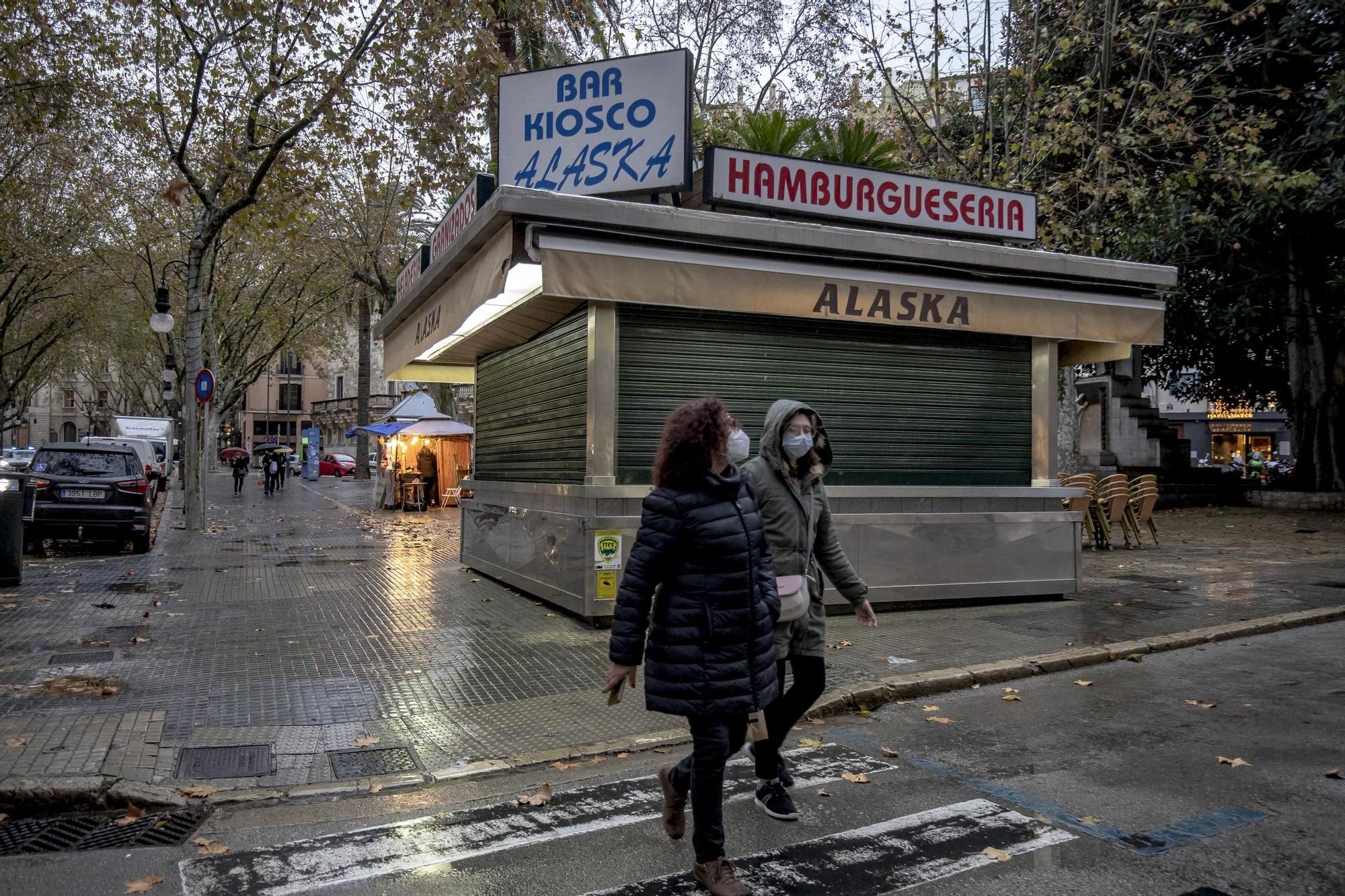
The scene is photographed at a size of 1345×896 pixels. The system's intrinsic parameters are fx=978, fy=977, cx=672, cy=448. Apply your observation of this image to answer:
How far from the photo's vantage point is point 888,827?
13.9ft

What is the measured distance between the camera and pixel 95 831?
4.30m

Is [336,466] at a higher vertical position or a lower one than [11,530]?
higher

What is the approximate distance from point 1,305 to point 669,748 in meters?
42.1

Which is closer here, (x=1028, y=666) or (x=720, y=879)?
(x=720, y=879)

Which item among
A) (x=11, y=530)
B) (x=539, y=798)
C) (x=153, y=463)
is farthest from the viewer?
(x=153, y=463)

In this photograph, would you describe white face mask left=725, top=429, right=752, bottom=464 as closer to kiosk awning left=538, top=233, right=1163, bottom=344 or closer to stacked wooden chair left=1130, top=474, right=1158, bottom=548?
kiosk awning left=538, top=233, right=1163, bottom=344

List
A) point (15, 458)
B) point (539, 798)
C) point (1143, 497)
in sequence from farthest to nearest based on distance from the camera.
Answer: point (15, 458) → point (1143, 497) → point (539, 798)

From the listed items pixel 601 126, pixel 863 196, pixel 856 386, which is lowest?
pixel 856 386

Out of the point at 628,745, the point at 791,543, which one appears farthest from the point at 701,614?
the point at 628,745

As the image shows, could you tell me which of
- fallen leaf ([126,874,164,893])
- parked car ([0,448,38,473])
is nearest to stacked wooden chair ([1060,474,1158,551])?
fallen leaf ([126,874,164,893])

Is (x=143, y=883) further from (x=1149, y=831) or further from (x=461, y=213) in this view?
(x=461, y=213)

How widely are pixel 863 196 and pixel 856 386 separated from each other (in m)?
1.88

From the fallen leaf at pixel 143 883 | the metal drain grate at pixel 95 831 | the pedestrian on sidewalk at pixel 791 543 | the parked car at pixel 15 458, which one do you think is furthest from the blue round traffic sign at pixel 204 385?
the pedestrian on sidewalk at pixel 791 543

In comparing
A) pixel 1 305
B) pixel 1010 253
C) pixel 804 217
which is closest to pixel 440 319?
pixel 804 217
